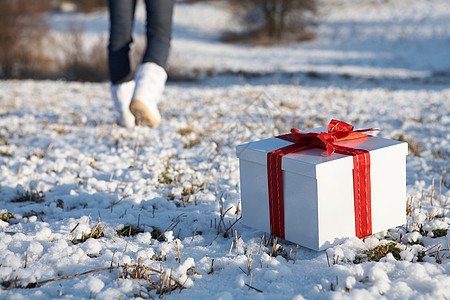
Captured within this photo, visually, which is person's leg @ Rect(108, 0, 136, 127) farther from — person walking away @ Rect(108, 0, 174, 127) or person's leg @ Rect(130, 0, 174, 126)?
person's leg @ Rect(130, 0, 174, 126)

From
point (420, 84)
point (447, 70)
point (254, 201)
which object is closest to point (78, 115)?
point (254, 201)

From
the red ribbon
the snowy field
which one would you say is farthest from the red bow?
the snowy field

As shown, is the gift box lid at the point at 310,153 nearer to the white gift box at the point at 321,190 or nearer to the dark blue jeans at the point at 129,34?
the white gift box at the point at 321,190

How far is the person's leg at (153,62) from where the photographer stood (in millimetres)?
3455

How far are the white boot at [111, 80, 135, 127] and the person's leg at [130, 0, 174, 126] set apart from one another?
0.18 meters

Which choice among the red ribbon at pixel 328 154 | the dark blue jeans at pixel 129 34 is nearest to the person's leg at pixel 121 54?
the dark blue jeans at pixel 129 34

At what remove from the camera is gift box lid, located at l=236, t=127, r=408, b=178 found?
1717mm

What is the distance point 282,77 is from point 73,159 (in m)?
6.78

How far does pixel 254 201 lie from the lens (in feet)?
6.49

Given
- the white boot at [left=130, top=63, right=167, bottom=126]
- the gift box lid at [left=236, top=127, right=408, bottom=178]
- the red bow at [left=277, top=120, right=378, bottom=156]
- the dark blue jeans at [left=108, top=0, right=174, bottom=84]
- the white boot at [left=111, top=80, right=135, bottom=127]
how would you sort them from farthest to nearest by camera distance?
the white boot at [left=111, top=80, right=135, bottom=127]
the dark blue jeans at [left=108, top=0, right=174, bottom=84]
the white boot at [left=130, top=63, right=167, bottom=126]
the red bow at [left=277, top=120, right=378, bottom=156]
the gift box lid at [left=236, top=127, right=408, bottom=178]

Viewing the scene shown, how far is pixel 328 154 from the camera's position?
70.0 inches

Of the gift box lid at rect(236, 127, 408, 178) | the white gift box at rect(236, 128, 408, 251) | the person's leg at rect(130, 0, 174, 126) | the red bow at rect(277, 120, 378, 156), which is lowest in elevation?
the white gift box at rect(236, 128, 408, 251)

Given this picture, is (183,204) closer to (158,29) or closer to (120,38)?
(158,29)

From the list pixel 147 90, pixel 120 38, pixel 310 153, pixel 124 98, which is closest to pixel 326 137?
pixel 310 153
